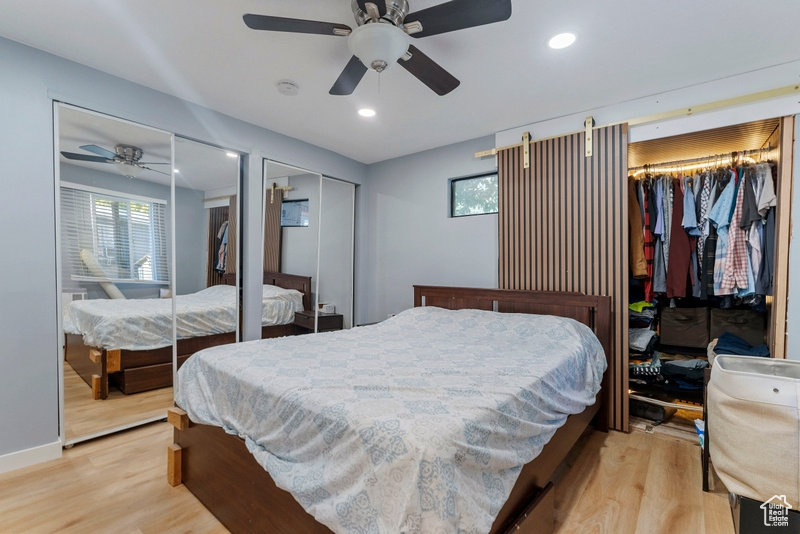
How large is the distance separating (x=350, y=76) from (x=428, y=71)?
16.4 inches

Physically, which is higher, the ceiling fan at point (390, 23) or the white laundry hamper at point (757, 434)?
the ceiling fan at point (390, 23)

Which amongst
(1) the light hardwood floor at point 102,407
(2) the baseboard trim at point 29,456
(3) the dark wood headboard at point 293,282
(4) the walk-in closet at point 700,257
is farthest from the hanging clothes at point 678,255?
(2) the baseboard trim at point 29,456

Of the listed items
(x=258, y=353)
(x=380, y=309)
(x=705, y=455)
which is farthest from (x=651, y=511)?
(x=380, y=309)

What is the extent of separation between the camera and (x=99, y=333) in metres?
2.43

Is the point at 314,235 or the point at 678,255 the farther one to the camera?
the point at 314,235

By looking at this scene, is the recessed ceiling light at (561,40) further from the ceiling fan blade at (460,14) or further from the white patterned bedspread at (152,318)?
the white patterned bedspread at (152,318)

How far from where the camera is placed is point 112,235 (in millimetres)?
2434

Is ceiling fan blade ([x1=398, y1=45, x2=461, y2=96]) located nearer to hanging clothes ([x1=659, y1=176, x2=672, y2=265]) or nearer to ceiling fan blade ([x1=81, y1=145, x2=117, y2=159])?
hanging clothes ([x1=659, y1=176, x2=672, y2=265])

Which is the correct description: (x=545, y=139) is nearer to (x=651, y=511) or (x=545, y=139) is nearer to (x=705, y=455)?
(x=705, y=455)

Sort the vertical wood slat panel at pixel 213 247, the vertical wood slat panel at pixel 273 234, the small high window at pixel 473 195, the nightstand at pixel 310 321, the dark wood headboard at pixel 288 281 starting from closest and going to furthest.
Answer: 1. the vertical wood slat panel at pixel 213 247
2. the dark wood headboard at pixel 288 281
3. the vertical wood slat panel at pixel 273 234
4. the small high window at pixel 473 195
5. the nightstand at pixel 310 321

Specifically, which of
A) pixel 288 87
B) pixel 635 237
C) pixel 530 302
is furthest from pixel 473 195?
pixel 288 87

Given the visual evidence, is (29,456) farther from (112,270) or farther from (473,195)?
(473,195)

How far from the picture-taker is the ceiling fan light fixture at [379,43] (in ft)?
4.86

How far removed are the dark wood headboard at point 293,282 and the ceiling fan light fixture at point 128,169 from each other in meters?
1.20
